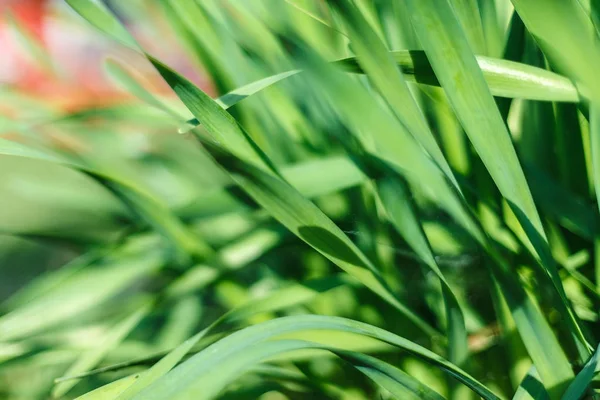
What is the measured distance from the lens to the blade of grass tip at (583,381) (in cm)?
29

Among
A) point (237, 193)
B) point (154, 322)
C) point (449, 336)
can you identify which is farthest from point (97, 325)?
point (449, 336)

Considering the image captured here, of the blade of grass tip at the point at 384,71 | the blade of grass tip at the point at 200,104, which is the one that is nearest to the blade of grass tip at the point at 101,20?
the blade of grass tip at the point at 200,104

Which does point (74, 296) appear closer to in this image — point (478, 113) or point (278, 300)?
point (278, 300)

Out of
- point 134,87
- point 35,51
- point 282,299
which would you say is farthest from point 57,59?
point 282,299

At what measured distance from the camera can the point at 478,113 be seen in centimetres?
33

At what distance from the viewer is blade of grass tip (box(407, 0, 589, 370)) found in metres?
0.31

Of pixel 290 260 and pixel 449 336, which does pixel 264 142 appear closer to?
pixel 290 260

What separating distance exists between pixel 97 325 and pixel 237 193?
0.50 feet

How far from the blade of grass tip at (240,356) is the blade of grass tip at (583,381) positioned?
4cm

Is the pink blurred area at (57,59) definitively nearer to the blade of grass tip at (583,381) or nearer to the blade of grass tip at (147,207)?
the blade of grass tip at (147,207)

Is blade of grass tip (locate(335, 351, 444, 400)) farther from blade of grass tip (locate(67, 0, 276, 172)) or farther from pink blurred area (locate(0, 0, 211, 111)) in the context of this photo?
pink blurred area (locate(0, 0, 211, 111))

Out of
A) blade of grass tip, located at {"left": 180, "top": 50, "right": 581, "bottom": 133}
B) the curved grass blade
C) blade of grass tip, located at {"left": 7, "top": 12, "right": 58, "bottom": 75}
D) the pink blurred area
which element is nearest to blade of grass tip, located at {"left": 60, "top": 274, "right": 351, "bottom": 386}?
the curved grass blade

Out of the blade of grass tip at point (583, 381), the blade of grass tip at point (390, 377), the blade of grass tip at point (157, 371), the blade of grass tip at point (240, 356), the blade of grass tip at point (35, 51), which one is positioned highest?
the blade of grass tip at point (35, 51)

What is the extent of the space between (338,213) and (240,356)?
23cm
